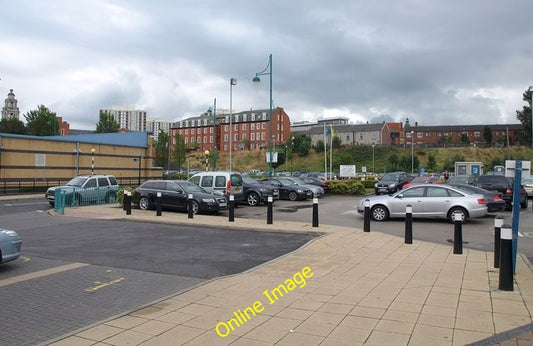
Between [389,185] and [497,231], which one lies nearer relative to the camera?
[497,231]

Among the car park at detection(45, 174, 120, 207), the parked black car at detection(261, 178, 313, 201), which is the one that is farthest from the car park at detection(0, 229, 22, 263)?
the parked black car at detection(261, 178, 313, 201)

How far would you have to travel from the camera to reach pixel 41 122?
66.2 meters

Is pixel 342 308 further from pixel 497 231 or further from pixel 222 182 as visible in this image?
pixel 222 182

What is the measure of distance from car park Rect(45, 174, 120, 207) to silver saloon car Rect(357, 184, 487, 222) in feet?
43.4

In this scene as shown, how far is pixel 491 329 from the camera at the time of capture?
502 centimetres

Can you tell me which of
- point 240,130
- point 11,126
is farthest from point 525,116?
point 11,126

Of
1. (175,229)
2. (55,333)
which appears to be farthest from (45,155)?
(55,333)

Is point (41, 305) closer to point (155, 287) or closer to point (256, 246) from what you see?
point (155, 287)

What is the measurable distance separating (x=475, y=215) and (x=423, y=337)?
1193 cm

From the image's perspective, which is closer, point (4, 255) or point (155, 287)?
→ point (155, 287)

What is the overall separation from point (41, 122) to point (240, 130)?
2576 inches

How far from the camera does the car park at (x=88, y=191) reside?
20953 mm

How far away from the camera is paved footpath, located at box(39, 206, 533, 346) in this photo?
15.8ft

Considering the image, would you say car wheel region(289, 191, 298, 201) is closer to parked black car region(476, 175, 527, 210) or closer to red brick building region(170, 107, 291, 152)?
parked black car region(476, 175, 527, 210)
